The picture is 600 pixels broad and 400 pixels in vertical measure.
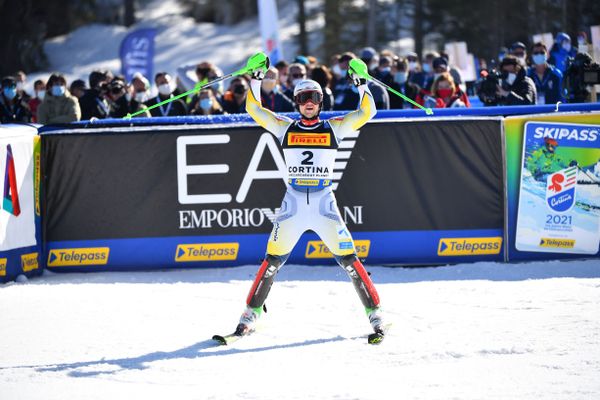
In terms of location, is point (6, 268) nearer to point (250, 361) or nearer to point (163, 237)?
point (163, 237)

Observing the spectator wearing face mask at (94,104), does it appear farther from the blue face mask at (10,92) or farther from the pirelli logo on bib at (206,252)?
the pirelli logo on bib at (206,252)

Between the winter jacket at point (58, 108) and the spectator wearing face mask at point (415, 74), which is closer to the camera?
the winter jacket at point (58, 108)

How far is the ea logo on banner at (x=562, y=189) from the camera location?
37.3ft

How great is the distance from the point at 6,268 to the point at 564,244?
625cm

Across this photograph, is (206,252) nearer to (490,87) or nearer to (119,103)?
(119,103)

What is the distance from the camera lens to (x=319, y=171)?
331 inches

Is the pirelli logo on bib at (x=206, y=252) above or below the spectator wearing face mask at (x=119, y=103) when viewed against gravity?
below

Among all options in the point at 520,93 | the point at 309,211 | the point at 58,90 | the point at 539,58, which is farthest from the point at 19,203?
the point at 539,58

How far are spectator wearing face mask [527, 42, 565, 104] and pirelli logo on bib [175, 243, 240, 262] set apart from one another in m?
5.60

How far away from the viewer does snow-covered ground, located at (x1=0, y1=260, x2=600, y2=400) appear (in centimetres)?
696

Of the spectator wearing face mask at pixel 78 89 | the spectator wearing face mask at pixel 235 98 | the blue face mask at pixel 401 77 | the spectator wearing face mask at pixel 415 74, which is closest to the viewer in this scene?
the spectator wearing face mask at pixel 235 98

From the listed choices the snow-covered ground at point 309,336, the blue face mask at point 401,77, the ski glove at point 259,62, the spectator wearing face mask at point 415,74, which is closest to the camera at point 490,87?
the blue face mask at point 401,77

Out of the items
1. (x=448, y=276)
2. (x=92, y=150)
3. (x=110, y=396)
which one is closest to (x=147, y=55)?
(x=92, y=150)

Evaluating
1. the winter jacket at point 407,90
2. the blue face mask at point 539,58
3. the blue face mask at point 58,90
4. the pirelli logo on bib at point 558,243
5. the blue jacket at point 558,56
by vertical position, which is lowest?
the pirelli logo on bib at point 558,243
